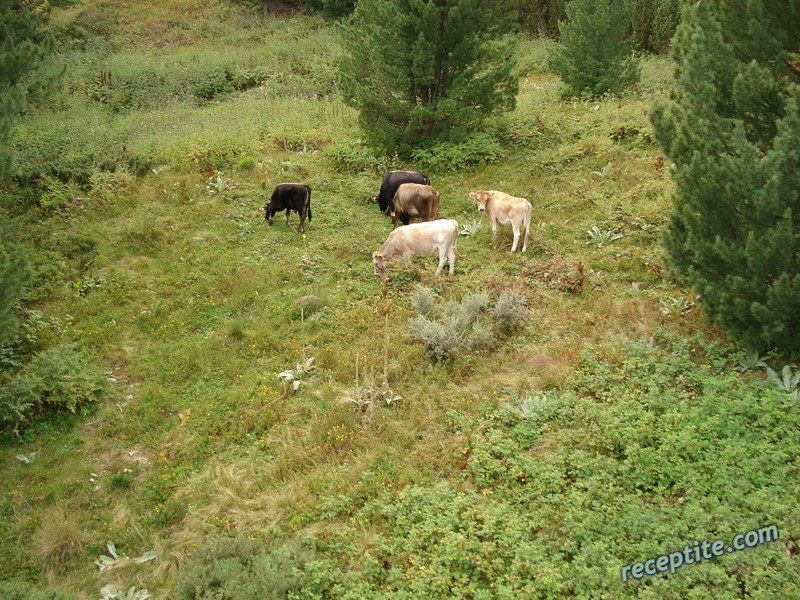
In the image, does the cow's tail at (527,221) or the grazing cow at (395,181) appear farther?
the grazing cow at (395,181)

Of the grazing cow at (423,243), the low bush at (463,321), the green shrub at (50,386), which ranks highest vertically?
the grazing cow at (423,243)

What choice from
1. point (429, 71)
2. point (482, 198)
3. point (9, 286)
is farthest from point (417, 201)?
point (9, 286)

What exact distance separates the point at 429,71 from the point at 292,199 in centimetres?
A: 632

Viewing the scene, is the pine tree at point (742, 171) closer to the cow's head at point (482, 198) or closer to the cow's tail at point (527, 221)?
the cow's tail at point (527, 221)

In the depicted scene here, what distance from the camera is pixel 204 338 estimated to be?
1087 centimetres

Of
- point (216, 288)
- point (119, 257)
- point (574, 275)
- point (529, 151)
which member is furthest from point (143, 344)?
point (529, 151)

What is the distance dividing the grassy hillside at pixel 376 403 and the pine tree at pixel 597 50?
3.73 meters

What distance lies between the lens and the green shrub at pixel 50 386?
8773 mm

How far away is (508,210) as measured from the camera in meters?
12.6

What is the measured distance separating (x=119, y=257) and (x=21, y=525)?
7.42 metres

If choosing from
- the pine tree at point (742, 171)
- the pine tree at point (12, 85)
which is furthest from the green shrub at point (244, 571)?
the pine tree at point (12, 85)

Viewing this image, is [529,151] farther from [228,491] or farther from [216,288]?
[228,491]

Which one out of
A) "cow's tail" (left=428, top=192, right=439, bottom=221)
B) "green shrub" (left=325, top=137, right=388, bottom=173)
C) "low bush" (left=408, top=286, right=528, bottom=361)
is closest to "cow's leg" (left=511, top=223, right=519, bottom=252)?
"cow's tail" (left=428, top=192, right=439, bottom=221)

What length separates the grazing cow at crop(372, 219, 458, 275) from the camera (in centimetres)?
1207
